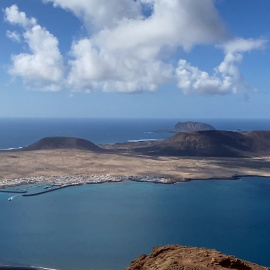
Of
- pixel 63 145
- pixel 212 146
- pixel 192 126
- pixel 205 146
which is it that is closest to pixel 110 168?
pixel 63 145

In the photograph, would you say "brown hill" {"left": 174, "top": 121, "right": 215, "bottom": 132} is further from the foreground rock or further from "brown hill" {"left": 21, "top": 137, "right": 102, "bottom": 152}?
the foreground rock

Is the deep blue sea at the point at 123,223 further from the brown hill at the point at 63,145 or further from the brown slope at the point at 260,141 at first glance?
the brown slope at the point at 260,141

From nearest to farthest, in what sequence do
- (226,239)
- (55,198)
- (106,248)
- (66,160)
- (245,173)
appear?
(106,248), (226,239), (55,198), (245,173), (66,160)

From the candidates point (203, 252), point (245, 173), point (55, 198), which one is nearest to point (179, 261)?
point (203, 252)

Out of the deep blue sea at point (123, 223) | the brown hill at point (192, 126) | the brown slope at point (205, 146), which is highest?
the brown hill at point (192, 126)

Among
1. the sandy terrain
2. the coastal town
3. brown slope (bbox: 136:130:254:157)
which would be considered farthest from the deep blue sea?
brown slope (bbox: 136:130:254:157)

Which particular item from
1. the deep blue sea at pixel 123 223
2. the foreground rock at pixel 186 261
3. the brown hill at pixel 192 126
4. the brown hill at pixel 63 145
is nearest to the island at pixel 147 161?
the brown hill at pixel 63 145

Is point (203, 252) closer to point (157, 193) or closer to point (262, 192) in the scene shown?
point (157, 193)
